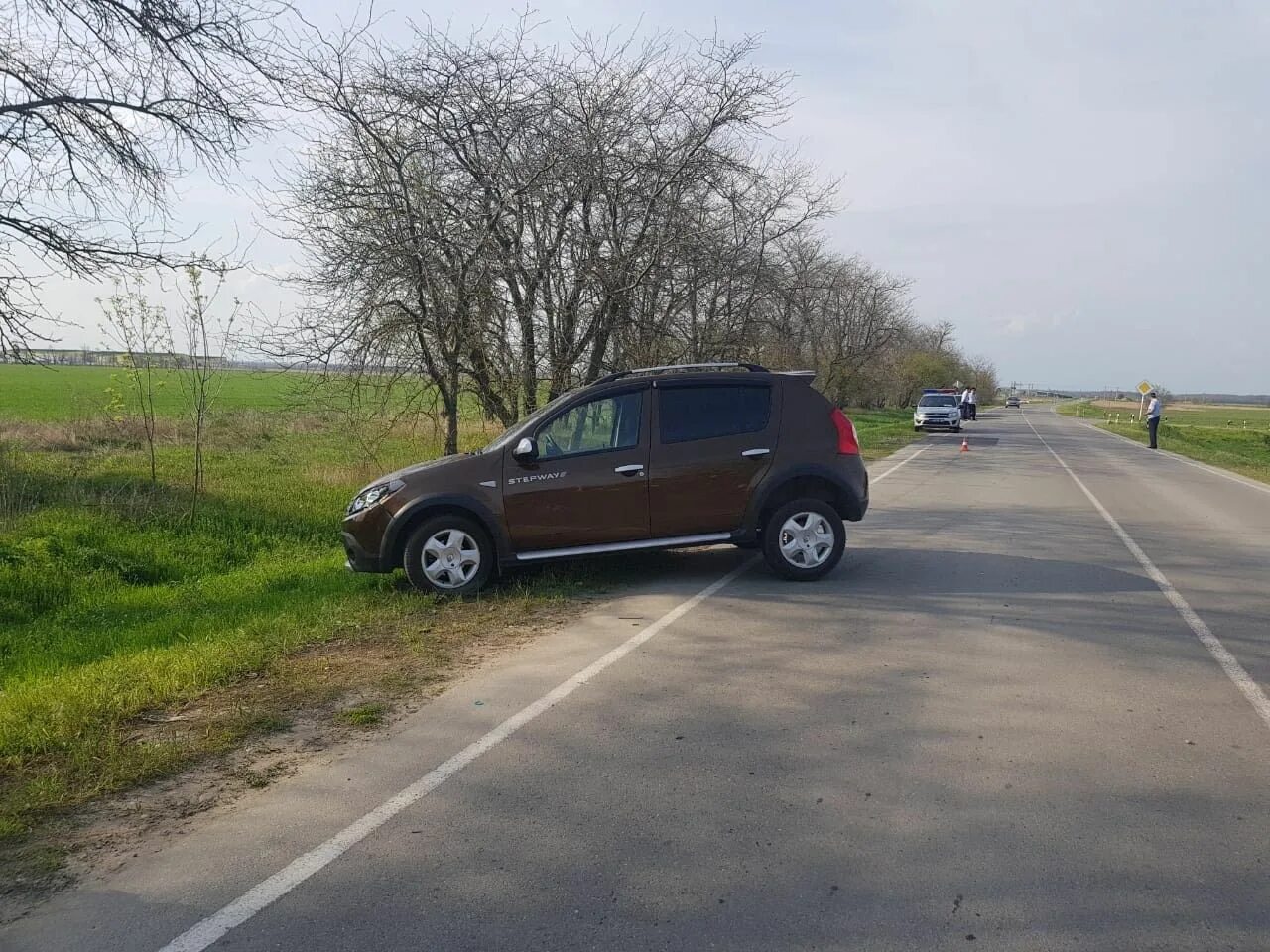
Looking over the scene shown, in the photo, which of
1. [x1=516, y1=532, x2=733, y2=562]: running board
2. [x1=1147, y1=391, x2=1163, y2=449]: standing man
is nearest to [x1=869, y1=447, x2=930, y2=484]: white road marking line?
[x1=1147, y1=391, x2=1163, y2=449]: standing man

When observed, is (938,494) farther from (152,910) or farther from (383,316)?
(152,910)

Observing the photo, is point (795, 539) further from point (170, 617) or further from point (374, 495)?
point (170, 617)

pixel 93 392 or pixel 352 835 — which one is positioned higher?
pixel 93 392

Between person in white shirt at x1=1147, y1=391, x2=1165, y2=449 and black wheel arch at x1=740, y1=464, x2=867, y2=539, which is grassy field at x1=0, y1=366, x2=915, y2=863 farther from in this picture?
person in white shirt at x1=1147, y1=391, x2=1165, y2=449

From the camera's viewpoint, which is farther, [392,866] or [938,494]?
[938,494]

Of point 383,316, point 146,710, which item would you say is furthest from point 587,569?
point 383,316

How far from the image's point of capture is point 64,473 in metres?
15.0

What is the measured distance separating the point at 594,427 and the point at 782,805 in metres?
4.74

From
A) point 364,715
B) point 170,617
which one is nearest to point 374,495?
point 170,617

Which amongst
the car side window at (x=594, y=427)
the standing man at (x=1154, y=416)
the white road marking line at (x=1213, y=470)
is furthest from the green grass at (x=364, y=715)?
the standing man at (x=1154, y=416)

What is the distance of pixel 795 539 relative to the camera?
8578 millimetres

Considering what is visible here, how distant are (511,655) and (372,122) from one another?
10443mm

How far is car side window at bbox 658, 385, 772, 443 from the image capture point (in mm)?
8500

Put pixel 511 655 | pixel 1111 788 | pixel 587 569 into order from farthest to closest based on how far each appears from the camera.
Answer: pixel 587 569, pixel 511 655, pixel 1111 788
